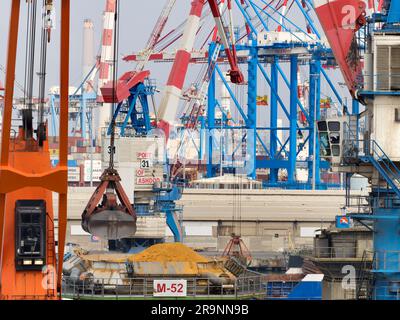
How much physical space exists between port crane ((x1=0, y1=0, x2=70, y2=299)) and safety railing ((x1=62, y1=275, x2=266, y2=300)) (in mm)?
5014

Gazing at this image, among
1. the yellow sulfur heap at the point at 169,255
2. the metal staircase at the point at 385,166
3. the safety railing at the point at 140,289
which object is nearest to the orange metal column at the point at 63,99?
the safety railing at the point at 140,289

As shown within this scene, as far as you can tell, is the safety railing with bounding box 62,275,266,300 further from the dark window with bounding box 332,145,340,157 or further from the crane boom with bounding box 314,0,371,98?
the crane boom with bounding box 314,0,371,98

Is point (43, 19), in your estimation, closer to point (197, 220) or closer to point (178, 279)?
point (178, 279)

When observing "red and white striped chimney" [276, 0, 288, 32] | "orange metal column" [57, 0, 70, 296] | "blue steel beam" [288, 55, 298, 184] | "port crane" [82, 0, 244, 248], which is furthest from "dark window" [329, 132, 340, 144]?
"red and white striped chimney" [276, 0, 288, 32]

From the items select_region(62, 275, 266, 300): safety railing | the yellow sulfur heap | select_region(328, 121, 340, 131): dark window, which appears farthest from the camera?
the yellow sulfur heap

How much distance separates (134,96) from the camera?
70.7 m

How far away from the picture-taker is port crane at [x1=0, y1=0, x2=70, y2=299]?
2831 centimetres

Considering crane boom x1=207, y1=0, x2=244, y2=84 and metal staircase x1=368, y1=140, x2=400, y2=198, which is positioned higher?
crane boom x1=207, y1=0, x2=244, y2=84

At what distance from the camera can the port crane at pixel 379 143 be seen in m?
28.0

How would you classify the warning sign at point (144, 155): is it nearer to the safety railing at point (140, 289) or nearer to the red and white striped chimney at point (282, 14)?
the safety railing at point (140, 289)

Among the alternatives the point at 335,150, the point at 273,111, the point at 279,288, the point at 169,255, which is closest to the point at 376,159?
the point at 335,150

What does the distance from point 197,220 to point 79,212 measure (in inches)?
403
